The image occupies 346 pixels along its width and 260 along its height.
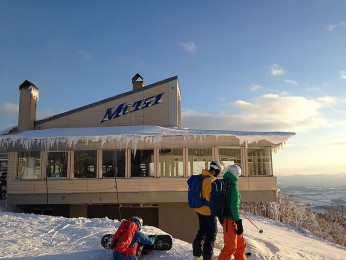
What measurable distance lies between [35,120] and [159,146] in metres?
7.27

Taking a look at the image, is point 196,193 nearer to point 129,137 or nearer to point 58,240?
point 58,240

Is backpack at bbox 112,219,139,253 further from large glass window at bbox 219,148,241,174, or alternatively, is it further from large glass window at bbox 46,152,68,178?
large glass window at bbox 46,152,68,178

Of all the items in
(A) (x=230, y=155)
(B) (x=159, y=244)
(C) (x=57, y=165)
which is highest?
(A) (x=230, y=155)

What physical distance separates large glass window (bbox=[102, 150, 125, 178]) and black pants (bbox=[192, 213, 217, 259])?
948 centimetres

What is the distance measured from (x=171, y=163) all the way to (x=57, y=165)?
520 centimetres

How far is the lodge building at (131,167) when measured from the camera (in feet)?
48.0

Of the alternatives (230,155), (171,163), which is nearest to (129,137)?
(171,163)

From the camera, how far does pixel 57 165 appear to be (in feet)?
50.4

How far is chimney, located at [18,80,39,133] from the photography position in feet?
56.4

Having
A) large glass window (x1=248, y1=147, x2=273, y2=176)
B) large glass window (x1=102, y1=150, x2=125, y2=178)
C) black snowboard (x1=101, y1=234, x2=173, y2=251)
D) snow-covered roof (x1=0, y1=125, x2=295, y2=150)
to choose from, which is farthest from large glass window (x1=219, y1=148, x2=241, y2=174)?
black snowboard (x1=101, y1=234, x2=173, y2=251)

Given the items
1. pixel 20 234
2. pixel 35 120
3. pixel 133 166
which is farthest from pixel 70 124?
pixel 20 234

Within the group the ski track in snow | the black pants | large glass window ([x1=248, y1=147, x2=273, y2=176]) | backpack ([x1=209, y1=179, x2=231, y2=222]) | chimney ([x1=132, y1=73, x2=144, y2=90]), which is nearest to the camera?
backpack ([x1=209, y1=179, x2=231, y2=222])

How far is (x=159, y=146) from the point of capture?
1503cm

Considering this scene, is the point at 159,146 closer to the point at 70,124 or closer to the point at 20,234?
the point at 70,124
